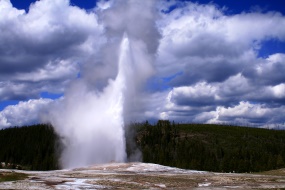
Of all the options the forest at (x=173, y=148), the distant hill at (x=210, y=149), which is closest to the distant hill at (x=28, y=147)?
the forest at (x=173, y=148)

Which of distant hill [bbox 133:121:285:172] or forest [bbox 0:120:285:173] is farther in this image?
forest [bbox 0:120:285:173]

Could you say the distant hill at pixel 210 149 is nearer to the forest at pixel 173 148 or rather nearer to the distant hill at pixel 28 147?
the forest at pixel 173 148

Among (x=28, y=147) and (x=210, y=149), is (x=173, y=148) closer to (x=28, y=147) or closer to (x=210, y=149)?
(x=210, y=149)

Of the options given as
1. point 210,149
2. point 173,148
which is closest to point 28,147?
point 173,148

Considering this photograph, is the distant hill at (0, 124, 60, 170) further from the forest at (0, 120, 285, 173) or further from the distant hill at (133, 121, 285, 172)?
the distant hill at (133, 121, 285, 172)

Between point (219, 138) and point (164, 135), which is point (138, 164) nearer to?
point (164, 135)

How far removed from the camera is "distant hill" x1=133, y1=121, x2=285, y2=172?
100m

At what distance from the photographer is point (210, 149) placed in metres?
151

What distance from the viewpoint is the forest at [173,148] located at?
333ft

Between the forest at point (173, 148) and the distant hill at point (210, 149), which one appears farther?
the forest at point (173, 148)

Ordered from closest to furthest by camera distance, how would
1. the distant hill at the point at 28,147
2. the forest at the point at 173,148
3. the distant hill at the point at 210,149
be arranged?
1. the distant hill at the point at 210,149
2. the forest at the point at 173,148
3. the distant hill at the point at 28,147

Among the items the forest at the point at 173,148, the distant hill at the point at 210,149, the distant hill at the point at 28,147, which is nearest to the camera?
the distant hill at the point at 210,149

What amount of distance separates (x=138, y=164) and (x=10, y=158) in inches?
3614

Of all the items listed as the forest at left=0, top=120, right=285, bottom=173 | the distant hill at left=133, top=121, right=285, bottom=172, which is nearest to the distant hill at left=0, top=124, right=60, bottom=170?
the forest at left=0, top=120, right=285, bottom=173
